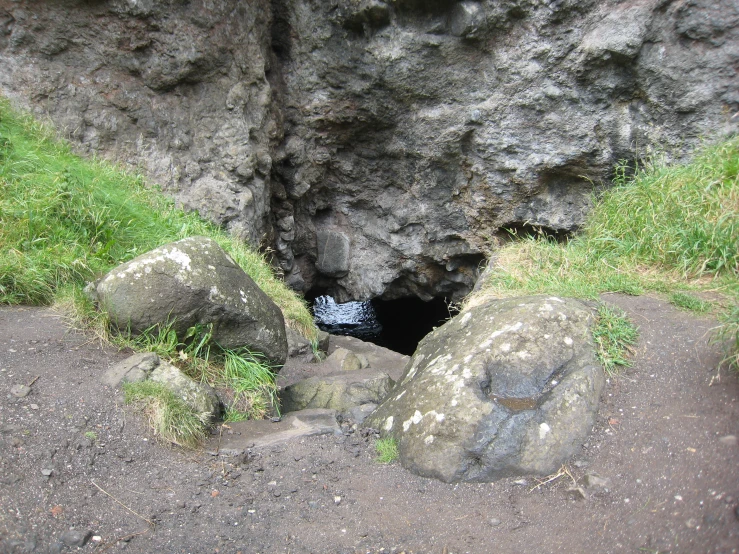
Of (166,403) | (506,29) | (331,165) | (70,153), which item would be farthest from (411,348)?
(166,403)

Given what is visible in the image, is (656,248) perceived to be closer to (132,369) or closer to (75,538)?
(132,369)

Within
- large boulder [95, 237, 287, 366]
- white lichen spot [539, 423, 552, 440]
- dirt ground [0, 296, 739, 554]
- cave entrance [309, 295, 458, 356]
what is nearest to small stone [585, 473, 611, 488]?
dirt ground [0, 296, 739, 554]

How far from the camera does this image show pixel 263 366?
4.35 metres

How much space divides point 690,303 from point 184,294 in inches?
130

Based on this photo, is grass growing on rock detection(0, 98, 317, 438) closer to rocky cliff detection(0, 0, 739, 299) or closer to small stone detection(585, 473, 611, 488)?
rocky cliff detection(0, 0, 739, 299)

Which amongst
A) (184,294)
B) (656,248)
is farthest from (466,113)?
(184,294)

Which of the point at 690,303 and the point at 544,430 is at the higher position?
the point at 690,303

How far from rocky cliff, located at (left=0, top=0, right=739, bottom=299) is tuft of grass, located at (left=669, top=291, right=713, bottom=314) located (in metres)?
2.66

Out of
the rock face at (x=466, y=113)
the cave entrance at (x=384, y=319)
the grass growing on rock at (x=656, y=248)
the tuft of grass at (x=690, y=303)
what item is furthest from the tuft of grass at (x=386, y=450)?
the cave entrance at (x=384, y=319)

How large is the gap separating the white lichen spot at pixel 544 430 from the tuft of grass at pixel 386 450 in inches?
30.8

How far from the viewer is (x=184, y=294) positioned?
3887 millimetres

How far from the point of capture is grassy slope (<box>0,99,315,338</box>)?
445 centimetres

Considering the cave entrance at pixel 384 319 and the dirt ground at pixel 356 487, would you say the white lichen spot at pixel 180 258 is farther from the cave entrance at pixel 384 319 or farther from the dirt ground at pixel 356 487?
the cave entrance at pixel 384 319

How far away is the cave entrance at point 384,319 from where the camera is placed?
976cm
